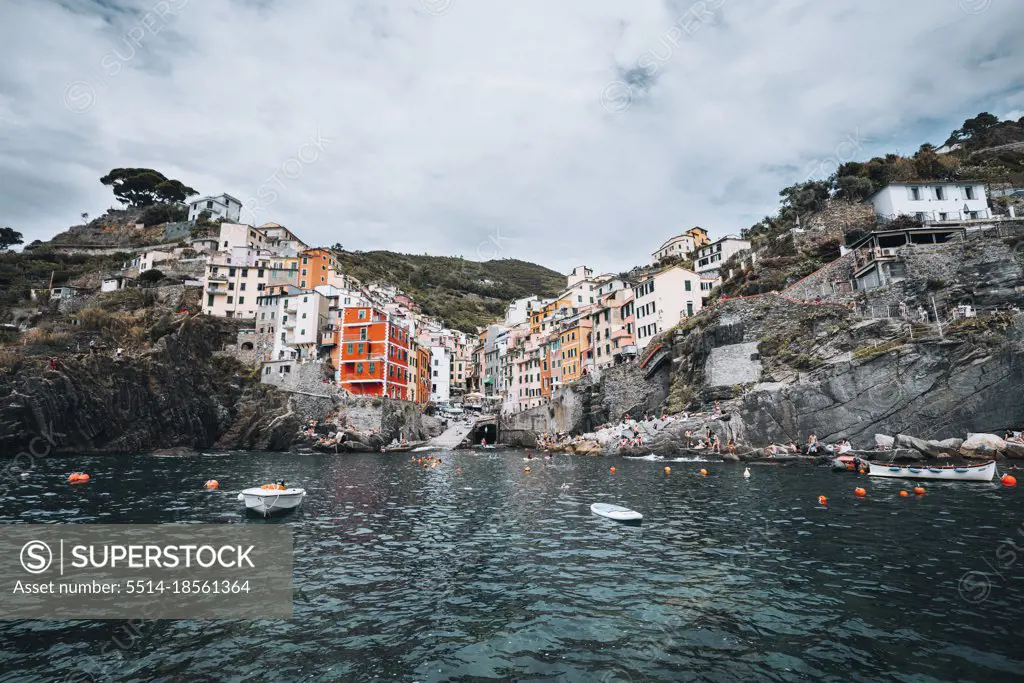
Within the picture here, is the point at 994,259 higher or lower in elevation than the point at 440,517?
higher

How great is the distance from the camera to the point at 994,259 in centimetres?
4331

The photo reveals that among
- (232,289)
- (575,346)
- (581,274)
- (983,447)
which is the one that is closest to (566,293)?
(581,274)

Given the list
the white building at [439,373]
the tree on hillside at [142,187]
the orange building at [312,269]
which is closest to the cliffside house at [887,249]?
the white building at [439,373]

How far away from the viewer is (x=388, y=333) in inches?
2985

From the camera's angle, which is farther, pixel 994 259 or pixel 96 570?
pixel 994 259

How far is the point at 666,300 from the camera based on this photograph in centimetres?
6538

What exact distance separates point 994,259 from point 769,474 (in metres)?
31.6

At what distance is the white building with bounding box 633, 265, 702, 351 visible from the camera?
6500 cm

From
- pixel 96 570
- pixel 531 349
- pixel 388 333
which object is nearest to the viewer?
pixel 96 570

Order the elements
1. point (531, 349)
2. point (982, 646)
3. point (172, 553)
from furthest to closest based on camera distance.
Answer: point (531, 349)
point (172, 553)
point (982, 646)

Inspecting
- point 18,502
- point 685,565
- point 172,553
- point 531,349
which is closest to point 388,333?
point 531,349

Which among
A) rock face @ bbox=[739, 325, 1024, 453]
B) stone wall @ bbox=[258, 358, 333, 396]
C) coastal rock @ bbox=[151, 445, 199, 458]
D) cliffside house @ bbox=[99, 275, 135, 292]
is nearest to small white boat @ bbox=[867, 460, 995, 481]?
rock face @ bbox=[739, 325, 1024, 453]

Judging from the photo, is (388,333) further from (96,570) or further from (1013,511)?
(1013,511)

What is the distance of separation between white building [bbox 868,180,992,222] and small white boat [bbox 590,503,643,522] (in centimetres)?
6026
